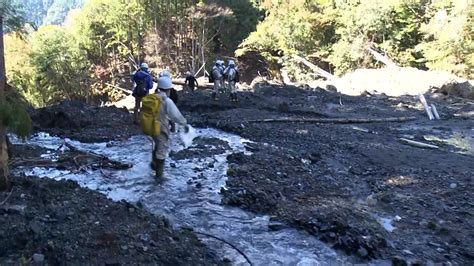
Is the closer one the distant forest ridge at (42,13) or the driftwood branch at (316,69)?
the distant forest ridge at (42,13)

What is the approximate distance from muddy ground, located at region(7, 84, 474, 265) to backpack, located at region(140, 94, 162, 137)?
1576 mm

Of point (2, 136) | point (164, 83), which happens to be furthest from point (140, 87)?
point (2, 136)

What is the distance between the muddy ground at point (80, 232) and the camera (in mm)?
4527

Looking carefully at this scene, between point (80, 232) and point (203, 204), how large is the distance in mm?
2323

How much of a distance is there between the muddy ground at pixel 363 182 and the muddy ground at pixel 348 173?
0.02 meters

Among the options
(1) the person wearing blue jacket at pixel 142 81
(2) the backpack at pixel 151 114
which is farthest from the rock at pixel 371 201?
(1) the person wearing blue jacket at pixel 142 81

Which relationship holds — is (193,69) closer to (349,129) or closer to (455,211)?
(349,129)

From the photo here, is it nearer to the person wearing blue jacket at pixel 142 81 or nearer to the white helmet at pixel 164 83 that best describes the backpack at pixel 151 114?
the white helmet at pixel 164 83

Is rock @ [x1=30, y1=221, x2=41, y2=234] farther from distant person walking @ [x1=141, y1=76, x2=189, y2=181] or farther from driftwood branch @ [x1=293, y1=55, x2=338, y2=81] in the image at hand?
driftwood branch @ [x1=293, y1=55, x2=338, y2=81]

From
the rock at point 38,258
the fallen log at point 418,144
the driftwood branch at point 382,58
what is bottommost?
the fallen log at point 418,144

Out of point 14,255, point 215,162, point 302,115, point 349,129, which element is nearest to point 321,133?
point 349,129

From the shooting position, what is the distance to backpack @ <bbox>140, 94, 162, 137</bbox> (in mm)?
7387

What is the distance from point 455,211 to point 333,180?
2.15 metres

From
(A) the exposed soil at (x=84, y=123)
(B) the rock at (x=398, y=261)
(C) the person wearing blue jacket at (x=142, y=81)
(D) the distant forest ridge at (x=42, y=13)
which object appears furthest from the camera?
(C) the person wearing blue jacket at (x=142, y=81)
